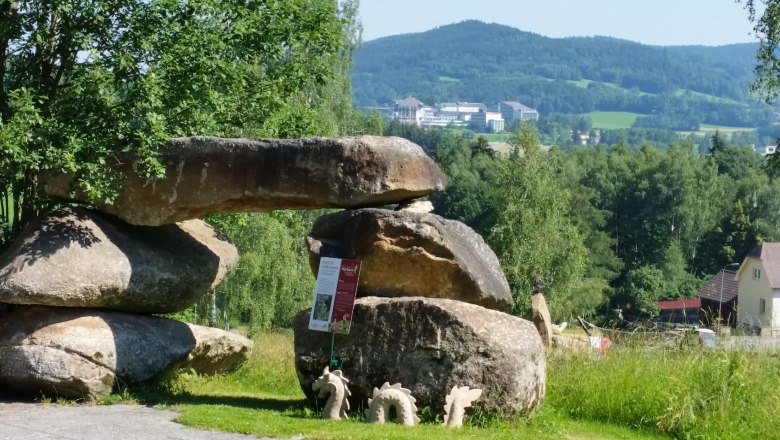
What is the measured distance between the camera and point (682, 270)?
7794cm

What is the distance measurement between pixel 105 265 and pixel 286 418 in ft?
11.8

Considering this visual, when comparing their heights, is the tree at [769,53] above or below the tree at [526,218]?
above

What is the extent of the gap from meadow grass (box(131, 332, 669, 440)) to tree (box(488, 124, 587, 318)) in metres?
29.9

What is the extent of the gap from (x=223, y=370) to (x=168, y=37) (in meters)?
5.34

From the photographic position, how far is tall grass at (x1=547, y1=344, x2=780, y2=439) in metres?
13.4

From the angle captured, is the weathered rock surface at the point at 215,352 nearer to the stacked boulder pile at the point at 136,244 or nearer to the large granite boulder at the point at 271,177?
the stacked boulder pile at the point at 136,244

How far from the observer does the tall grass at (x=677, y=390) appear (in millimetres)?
13375

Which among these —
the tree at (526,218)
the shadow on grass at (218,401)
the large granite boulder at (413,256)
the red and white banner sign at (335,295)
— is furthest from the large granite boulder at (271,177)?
the tree at (526,218)

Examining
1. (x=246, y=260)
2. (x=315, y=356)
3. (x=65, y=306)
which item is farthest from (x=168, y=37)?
(x=246, y=260)

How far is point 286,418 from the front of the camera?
13.3 metres

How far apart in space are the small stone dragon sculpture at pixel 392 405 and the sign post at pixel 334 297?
3.61 ft

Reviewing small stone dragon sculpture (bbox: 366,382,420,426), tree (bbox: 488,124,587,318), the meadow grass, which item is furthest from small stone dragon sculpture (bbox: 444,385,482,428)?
tree (bbox: 488,124,587,318)

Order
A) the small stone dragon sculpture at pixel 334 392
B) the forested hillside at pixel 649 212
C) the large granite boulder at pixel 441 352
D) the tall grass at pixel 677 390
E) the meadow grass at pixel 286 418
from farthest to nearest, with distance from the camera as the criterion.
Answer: the forested hillside at pixel 649 212
the tall grass at pixel 677 390
the small stone dragon sculpture at pixel 334 392
the large granite boulder at pixel 441 352
the meadow grass at pixel 286 418

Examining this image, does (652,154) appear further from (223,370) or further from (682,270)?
(223,370)
